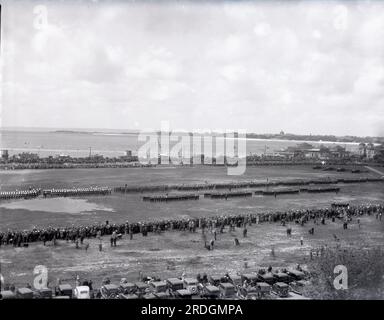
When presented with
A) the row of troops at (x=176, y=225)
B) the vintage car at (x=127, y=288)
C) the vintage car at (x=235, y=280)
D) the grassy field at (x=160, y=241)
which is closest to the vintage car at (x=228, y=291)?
the vintage car at (x=235, y=280)

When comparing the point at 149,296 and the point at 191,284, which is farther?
the point at 191,284

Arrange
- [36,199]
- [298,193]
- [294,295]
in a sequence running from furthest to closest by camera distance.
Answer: [298,193]
[36,199]
[294,295]

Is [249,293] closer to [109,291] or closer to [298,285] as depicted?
[298,285]

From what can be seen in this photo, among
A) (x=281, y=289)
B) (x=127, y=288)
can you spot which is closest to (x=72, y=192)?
(x=127, y=288)

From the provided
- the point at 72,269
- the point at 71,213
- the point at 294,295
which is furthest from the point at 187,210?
the point at 294,295

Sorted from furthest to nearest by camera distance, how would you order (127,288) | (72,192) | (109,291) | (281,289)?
1. (72,192)
2. (281,289)
3. (127,288)
4. (109,291)

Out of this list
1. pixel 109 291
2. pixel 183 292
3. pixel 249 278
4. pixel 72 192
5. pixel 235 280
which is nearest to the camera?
pixel 183 292
